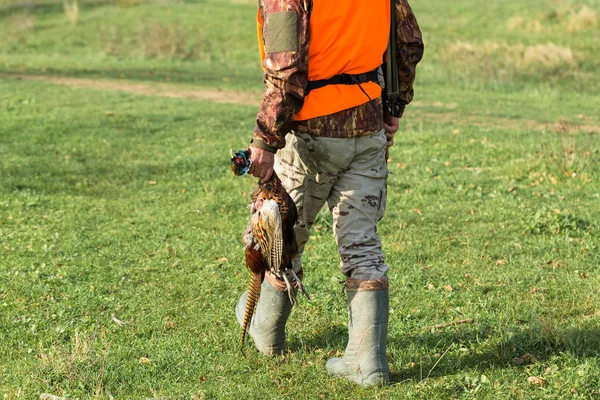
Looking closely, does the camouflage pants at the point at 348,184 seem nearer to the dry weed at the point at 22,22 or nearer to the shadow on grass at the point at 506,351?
the shadow on grass at the point at 506,351

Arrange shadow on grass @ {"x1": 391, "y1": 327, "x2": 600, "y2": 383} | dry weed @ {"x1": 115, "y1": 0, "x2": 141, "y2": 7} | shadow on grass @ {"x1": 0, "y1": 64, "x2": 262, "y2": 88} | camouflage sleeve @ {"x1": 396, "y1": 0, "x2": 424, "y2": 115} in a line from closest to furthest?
camouflage sleeve @ {"x1": 396, "y1": 0, "x2": 424, "y2": 115} < shadow on grass @ {"x1": 391, "y1": 327, "x2": 600, "y2": 383} < shadow on grass @ {"x1": 0, "y1": 64, "x2": 262, "y2": 88} < dry weed @ {"x1": 115, "y1": 0, "x2": 141, "y2": 7}

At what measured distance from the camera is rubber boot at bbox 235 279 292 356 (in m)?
4.66

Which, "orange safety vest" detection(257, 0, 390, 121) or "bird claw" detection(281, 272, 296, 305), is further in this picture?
"bird claw" detection(281, 272, 296, 305)

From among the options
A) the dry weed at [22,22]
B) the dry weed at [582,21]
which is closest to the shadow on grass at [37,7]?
the dry weed at [22,22]

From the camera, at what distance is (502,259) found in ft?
22.0

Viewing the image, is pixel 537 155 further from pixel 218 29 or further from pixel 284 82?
pixel 218 29

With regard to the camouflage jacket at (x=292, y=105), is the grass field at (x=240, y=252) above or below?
below

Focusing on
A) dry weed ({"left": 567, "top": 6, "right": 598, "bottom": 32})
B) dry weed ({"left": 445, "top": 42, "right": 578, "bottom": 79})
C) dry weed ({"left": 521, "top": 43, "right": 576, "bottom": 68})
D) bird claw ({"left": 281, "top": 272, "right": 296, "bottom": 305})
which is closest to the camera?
bird claw ({"left": 281, "top": 272, "right": 296, "bottom": 305})

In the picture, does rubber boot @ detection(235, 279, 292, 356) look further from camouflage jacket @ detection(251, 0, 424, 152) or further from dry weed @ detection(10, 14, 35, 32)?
dry weed @ detection(10, 14, 35, 32)

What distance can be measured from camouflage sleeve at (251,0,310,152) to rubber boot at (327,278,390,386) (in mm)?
902

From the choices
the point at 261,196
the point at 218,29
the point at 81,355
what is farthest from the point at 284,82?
the point at 218,29

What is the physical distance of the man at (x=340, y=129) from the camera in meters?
3.99

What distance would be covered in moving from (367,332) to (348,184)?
0.78 meters

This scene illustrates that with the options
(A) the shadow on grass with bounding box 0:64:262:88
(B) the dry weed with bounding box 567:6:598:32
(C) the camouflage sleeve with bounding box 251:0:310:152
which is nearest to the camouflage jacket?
(C) the camouflage sleeve with bounding box 251:0:310:152
